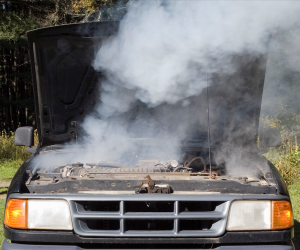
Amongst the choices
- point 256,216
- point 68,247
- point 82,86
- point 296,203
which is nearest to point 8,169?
point 82,86

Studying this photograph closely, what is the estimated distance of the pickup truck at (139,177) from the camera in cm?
224

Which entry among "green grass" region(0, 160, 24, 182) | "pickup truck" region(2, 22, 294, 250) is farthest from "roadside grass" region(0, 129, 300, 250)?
"pickup truck" region(2, 22, 294, 250)

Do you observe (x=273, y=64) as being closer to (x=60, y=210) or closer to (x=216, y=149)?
(x=216, y=149)

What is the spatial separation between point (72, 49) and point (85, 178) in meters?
1.42

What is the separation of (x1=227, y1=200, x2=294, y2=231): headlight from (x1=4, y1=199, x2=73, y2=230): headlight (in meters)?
1.06

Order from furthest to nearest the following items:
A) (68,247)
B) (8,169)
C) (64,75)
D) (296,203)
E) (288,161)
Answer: (8,169) → (288,161) → (296,203) → (64,75) → (68,247)

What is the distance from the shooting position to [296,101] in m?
11.2

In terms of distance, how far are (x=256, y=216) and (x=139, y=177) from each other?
0.86m

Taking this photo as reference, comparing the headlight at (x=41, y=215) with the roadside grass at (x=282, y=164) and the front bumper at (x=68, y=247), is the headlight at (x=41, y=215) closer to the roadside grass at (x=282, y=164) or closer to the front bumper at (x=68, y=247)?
the front bumper at (x=68, y=247)

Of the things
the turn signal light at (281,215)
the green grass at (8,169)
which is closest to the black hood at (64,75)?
the turn signal light at (281,215)

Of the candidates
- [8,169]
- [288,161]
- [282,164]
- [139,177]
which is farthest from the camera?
[8,169]

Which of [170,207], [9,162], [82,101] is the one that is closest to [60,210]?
[170,207]

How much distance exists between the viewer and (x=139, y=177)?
2.59 metres

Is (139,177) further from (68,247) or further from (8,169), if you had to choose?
(8,169)
